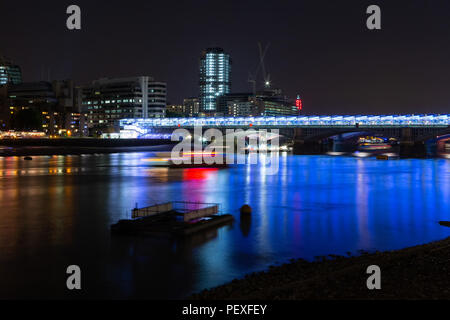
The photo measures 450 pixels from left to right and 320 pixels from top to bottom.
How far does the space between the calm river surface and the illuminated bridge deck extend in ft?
259

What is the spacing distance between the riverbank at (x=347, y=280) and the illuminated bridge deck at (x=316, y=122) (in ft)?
337

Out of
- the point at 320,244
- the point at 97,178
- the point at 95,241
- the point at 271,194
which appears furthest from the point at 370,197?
the point at 97,178

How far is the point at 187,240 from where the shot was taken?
1948cm

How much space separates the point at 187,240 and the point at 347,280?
26.5ft

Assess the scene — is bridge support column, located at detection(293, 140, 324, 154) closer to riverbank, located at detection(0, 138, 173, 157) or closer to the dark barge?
riverbank, located at detection(0, 138, 173, 157)

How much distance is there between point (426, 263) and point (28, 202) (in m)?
24.4

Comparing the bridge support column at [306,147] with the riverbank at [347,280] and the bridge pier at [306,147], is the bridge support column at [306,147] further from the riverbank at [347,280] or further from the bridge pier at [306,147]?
the riverbank at [347,280]

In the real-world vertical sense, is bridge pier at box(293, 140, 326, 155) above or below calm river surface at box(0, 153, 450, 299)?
above

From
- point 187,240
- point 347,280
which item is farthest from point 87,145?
point 347,280

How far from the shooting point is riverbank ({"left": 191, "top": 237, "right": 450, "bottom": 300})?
11.8m

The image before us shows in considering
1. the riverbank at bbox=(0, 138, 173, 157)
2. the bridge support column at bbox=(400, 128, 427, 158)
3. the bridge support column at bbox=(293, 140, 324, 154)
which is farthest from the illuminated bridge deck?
the riverbank at bbox=(0, 138, 173, 157)

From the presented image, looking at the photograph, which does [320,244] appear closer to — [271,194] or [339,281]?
[339,281]

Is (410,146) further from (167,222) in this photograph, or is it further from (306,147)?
(167,222)
